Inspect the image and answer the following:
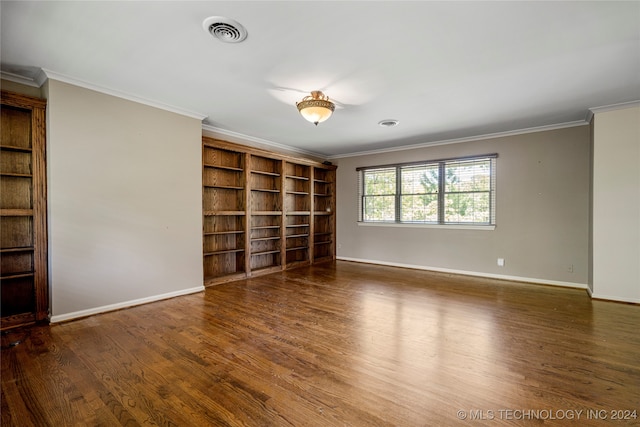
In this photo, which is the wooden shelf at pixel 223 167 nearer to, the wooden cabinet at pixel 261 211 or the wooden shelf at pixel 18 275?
the wooden cabinet at pixel 261 211

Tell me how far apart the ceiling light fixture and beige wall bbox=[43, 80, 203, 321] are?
6.19ft

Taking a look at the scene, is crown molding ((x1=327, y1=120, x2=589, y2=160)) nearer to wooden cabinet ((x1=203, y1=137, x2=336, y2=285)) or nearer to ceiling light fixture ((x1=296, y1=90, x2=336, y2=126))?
wooden cabinet ((x1=203, y1=137, x2=336, y2=285))

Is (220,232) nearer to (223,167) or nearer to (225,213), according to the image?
(225,213)

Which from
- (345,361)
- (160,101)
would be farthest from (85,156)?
(345,361)

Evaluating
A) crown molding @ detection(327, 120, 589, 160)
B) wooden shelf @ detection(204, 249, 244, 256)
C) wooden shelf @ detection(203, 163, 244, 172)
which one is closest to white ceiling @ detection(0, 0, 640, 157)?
crown molding @ detection(327, 120, 589, 160)

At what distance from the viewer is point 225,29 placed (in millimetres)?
2174

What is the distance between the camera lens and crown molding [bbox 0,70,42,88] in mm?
2935

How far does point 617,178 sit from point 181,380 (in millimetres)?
5431

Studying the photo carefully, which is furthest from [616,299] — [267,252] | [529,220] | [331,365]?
[267,252]

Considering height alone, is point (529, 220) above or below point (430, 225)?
above

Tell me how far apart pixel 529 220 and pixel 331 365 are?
4.46 m

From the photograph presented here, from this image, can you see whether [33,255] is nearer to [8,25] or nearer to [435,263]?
[8,25]

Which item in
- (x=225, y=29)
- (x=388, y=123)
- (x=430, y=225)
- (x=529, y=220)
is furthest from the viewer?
(x=430, y=225)

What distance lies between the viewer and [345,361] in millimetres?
2258
